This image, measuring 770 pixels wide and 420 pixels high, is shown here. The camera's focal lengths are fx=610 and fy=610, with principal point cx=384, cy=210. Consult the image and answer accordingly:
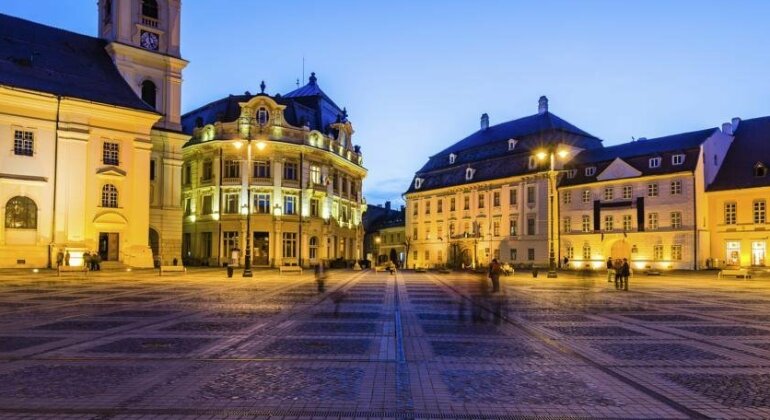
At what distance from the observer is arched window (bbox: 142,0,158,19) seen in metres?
53.2

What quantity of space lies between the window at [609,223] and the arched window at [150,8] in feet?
156

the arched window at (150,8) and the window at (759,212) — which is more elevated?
the arched window at (150,8)

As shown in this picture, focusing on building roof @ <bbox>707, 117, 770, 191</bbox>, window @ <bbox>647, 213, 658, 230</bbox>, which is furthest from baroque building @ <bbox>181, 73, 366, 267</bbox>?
building roof @ <bbox>707, 117, 770, 191</bbox>

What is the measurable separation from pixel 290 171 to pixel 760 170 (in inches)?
1790

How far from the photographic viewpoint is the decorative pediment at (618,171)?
60.7 metres

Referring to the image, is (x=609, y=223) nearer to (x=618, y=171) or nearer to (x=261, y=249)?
(x=618, y=171)

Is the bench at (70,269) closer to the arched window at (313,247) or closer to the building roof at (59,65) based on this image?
the building roof at (59,65)

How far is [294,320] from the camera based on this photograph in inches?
607

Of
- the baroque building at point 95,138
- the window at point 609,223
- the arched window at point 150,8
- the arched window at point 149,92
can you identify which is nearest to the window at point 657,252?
the window at point 609,223

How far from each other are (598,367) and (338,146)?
64.2 metres

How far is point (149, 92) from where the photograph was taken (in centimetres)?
5409

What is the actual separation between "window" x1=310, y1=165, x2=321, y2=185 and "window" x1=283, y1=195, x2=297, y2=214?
3178mm

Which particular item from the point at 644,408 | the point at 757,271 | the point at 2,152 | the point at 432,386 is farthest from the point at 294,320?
the point at 757,271

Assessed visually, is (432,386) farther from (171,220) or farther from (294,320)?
(171,220)
